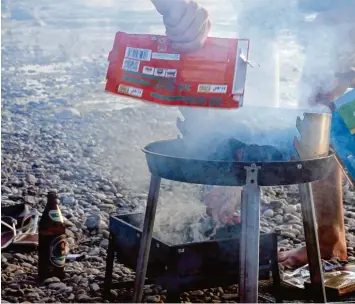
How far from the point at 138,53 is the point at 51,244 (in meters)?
1.29

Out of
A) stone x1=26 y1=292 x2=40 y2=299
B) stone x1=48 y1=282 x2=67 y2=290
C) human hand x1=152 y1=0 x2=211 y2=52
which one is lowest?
stone x1=26 y1=292 x2=40 y2=299

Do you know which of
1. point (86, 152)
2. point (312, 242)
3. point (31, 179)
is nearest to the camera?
point (312, 242)

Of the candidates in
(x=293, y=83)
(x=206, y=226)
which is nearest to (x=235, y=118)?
(x=206, y=226)

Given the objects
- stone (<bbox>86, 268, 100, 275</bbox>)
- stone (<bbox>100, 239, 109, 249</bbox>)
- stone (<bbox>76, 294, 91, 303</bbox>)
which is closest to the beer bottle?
stone (<bbox>86, 268, 100, 275</bbox>)

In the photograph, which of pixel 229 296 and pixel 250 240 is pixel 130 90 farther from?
pixel 229 296

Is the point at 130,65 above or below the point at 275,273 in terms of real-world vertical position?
above

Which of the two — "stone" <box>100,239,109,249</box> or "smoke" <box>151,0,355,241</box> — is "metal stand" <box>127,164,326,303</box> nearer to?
"smoke" <box>151,0,355,241</box>

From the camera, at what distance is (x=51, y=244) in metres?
3.87

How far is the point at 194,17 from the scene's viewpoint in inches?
117

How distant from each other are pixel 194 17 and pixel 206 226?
1141 millimetres

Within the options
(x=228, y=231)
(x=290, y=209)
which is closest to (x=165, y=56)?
(x=228, y=231)

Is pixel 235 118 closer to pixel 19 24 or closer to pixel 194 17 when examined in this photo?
pixel 194 17

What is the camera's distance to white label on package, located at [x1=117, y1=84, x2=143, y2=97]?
10.3 ft

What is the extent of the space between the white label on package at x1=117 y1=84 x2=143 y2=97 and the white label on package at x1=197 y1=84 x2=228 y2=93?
284mm
